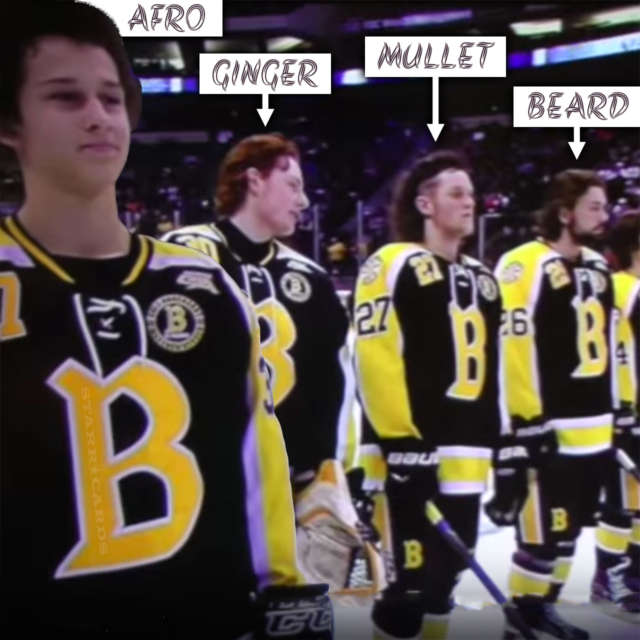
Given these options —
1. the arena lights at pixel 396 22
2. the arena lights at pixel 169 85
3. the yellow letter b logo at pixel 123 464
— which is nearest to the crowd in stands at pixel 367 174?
the arena lights at pixel 169 85

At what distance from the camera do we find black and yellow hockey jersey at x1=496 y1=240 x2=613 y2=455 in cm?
223

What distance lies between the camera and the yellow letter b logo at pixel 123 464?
174cm

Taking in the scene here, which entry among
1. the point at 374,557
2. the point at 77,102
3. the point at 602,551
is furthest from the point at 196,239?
the point at 602,551

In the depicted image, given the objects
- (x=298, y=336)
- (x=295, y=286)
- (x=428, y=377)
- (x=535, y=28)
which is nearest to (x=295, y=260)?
(x=295, y=286)

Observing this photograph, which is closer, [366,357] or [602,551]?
[366,357]

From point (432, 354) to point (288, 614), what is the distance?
70 centimetres

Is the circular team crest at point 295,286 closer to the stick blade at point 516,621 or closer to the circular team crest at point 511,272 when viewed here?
the circular team crest at point 511,272

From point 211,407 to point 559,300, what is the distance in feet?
3.10

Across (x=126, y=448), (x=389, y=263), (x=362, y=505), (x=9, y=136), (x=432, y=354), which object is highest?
(x=9, y=136)

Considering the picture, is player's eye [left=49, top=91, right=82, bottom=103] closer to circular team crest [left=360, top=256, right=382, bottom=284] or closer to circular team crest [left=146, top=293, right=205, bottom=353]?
circular team crest [left=146, top=293, right=205, bottom=353]

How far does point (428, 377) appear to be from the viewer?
2.17m

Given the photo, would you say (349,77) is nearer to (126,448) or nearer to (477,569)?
(126,448)

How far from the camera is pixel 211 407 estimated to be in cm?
178

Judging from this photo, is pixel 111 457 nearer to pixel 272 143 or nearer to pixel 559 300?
pixel 272 143
